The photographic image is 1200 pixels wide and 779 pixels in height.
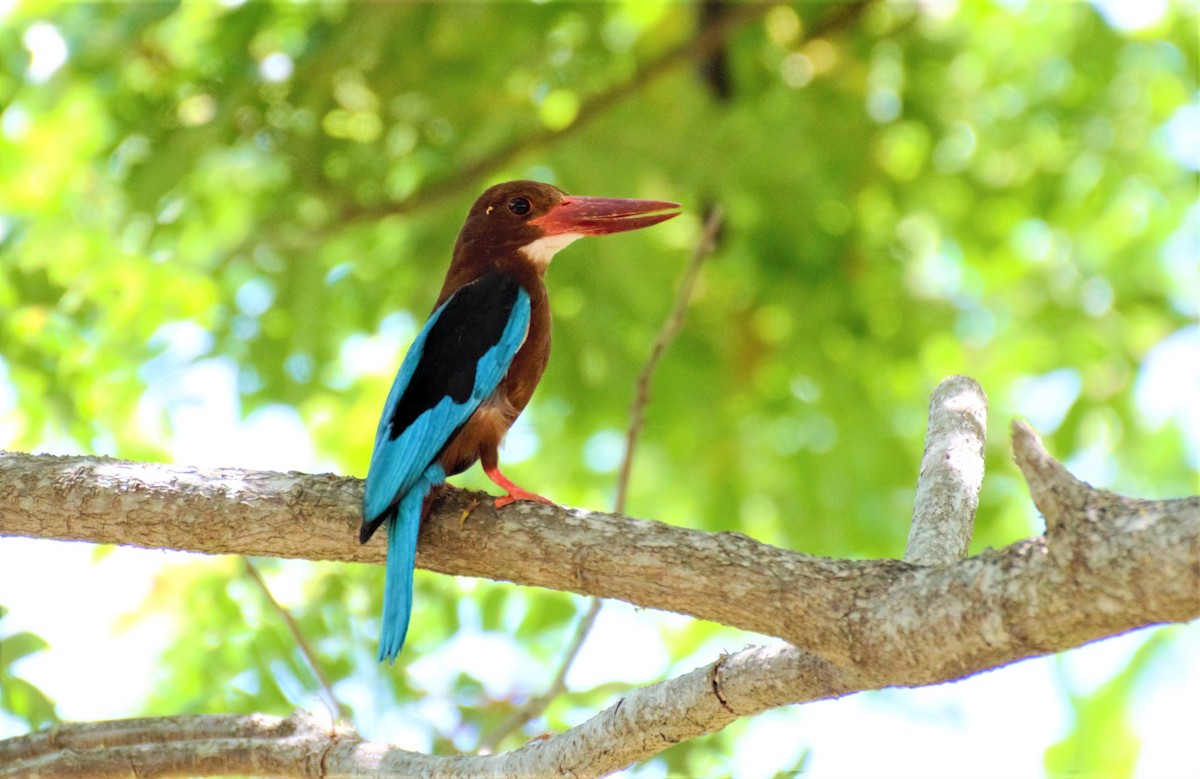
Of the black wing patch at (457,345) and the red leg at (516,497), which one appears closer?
the red leg at (516,497)

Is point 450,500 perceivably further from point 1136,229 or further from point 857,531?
point 1136,229

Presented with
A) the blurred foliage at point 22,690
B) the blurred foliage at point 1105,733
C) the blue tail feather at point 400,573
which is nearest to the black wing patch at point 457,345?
the blue tail feather at point 400,573

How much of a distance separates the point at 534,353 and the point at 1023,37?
4461 millimetres

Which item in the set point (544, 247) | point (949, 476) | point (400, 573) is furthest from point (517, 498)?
point (544, 247)

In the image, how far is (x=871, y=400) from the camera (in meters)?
5.59

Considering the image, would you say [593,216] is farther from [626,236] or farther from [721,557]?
[721,557]

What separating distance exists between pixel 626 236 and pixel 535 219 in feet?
2.96

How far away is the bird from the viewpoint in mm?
2807

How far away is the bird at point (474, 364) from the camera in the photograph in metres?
2.81

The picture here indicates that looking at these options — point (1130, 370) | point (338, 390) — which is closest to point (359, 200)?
point (338, 390)

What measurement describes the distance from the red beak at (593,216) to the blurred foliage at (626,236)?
0.77 meters

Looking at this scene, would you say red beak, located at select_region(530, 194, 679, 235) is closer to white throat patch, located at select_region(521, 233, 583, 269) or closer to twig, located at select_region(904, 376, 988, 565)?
white throat patch, located at select_region(521, 233, 583, 269)

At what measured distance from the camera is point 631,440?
10.7 feet

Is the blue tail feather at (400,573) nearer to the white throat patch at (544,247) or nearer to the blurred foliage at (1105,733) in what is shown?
the white throat patch at (544,247)
